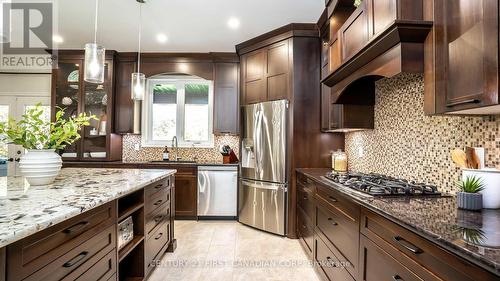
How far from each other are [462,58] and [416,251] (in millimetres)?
876

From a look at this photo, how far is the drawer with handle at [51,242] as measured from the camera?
89 centimetres

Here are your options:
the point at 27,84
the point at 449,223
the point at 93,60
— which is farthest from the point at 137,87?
the point at 27,84

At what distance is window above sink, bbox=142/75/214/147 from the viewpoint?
15.2 ft

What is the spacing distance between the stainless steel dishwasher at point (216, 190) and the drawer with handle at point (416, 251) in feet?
8.97

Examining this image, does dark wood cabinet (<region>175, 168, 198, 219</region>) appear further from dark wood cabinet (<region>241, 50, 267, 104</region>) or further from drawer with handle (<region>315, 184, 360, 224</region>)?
drawer with handle (<region>315, 184, 360, 224</region>)

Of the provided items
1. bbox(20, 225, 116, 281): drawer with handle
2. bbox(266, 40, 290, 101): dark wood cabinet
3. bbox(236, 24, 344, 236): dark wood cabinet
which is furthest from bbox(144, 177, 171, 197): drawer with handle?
bbox(266, 40, 290, 101): dark wood cabinet

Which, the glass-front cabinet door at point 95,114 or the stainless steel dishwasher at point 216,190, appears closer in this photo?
the stainless steel dishwasher at point 216,190

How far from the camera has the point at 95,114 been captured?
434 cm

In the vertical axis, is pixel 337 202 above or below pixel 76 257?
above

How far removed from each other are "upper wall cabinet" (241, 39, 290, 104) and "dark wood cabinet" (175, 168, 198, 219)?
1.47 meters

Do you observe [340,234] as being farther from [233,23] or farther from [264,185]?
[233,23]

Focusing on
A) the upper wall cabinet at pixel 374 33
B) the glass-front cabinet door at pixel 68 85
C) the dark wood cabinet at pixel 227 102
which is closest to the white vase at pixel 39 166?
the upper wall cabinet at pixel 374 33

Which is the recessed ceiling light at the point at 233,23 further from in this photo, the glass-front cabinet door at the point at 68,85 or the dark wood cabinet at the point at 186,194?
the glass-front cabinet door at the point at 68,85

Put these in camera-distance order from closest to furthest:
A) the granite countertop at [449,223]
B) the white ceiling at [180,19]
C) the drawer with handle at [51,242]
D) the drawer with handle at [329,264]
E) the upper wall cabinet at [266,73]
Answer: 1. the granite countertop at [449,223]
2. the drawer with handle at [51,242]
3. the drawer with handle at [329,264]
4. the white ceiling at [180,19]
5. the upper wall cabinet at [266,73]
